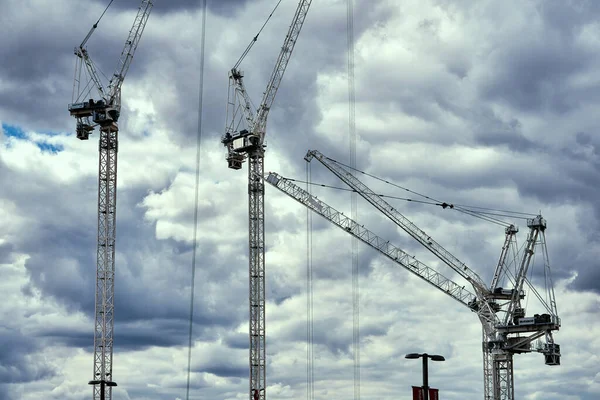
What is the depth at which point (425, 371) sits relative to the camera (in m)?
100
